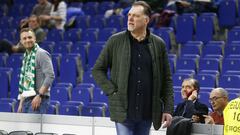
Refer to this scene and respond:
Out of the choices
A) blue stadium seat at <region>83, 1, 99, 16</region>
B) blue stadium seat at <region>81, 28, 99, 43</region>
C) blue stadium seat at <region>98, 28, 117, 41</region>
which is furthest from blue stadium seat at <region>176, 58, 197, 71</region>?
blue stadium seat at <region>83, 1, 99, 16</region>

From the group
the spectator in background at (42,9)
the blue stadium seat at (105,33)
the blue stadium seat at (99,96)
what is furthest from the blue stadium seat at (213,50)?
the spectator in background at (42,9)

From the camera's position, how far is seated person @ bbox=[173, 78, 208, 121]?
6.46m

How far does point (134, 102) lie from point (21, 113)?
7.42 feet

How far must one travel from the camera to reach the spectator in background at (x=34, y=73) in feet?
21.7

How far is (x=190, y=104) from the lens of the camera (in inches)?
256

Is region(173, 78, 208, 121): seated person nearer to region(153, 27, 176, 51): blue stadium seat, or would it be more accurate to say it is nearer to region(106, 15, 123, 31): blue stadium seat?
region(153, 27, 176, 51): blue stadium seat

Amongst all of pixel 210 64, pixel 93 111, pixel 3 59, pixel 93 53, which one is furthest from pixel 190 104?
pixel 3 59

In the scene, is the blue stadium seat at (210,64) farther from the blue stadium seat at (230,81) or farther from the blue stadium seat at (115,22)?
the blue stadium seat at (115,22)

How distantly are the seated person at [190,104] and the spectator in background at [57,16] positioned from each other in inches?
232

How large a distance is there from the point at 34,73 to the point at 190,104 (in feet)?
5.18

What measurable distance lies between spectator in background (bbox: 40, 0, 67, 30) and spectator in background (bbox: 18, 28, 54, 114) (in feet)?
19.2

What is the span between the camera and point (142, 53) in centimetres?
486

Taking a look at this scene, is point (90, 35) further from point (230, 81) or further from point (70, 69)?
point (230, 81)

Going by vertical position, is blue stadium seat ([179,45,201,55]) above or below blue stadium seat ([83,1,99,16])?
below
